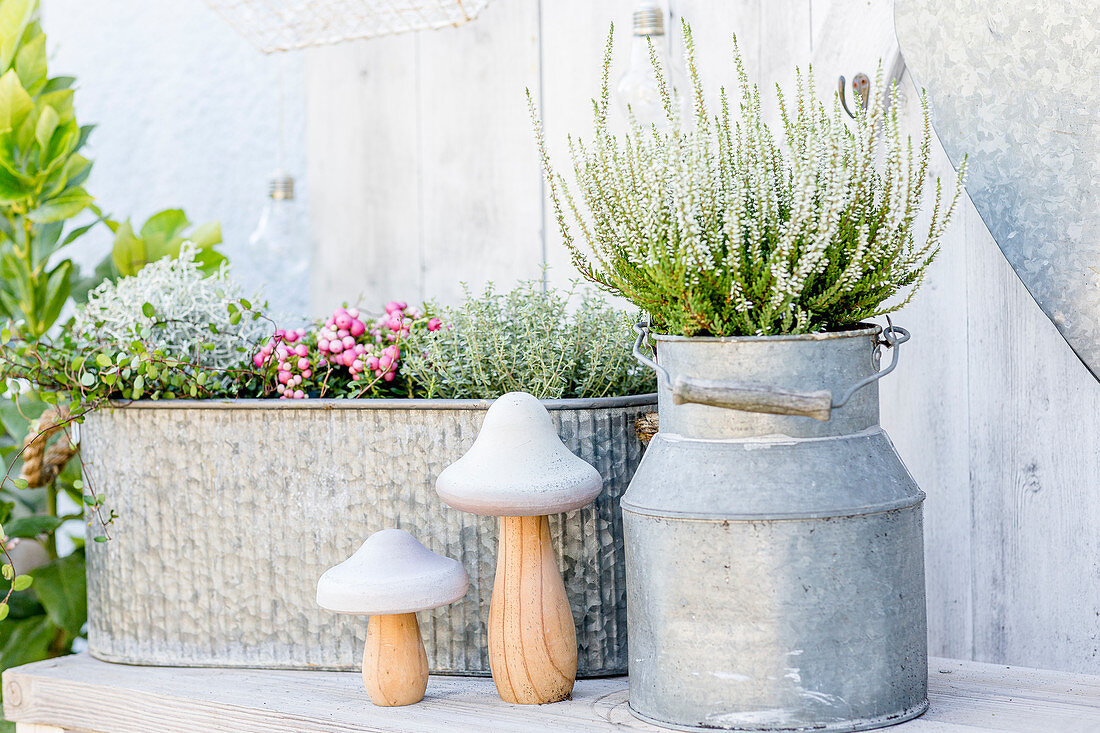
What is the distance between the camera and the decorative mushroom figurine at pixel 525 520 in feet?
2.64

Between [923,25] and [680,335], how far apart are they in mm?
441

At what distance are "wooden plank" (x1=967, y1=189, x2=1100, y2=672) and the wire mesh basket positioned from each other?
2.25 ft

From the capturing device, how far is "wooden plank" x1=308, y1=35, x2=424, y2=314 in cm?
150

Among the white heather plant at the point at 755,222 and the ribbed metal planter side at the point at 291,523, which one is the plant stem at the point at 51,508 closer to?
the ribbed metal planter side at the point at 291,523

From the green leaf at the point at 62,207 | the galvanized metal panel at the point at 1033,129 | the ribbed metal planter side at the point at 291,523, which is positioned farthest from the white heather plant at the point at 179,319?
the galvanized metal panel at the point at 1033,129

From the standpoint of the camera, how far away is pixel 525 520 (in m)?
0.85

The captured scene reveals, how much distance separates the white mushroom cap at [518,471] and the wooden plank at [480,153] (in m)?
0.58

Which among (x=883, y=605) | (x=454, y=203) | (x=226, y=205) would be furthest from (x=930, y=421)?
(x=226, y=205)

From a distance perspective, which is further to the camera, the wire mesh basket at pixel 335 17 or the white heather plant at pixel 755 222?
the wire mesh basket at pixel 335 17

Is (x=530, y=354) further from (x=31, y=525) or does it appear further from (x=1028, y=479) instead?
(x=31, y=525)

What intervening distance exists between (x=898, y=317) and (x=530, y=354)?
1.31 feet

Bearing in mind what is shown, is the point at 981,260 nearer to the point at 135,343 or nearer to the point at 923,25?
the point at 923,25

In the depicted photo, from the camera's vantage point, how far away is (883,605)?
0.75 meters

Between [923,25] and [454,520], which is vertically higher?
[923,25]
